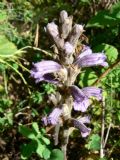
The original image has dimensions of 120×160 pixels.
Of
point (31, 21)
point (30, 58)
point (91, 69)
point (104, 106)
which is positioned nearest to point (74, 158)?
point (104, 106)

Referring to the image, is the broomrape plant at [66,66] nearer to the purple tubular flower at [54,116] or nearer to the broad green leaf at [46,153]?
the purple tubular flower at [54,116]

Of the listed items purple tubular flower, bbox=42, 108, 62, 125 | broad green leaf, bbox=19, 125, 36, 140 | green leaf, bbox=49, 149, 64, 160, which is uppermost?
purple tubular flower, bbox=42, 108, 62, 125

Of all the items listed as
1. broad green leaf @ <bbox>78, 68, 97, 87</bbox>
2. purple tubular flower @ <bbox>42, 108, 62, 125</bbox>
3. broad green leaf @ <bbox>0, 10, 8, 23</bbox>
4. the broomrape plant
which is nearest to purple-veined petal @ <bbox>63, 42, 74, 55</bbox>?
the broomrape plant

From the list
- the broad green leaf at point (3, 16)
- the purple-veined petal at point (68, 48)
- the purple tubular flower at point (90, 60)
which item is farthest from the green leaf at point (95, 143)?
the broad green leaf at point (3, 16)

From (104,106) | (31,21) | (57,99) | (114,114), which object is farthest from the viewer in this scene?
(31,21)

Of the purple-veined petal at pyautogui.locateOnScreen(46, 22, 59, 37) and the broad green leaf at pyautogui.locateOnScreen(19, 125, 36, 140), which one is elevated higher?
the purple-veined petal at pyautogui.locateOnScreen(46, 22, 59, 37)

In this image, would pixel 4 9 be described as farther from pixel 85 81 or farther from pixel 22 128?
pixel 22 128

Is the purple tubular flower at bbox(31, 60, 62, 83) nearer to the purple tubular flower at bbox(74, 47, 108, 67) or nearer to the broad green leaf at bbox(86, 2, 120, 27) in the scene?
the purple tubular flower at bbox(74, 47, 108, 67)

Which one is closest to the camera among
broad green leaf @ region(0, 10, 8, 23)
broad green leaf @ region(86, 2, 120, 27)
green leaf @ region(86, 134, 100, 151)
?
green leaf @ region(86, 134, 100, 151)
